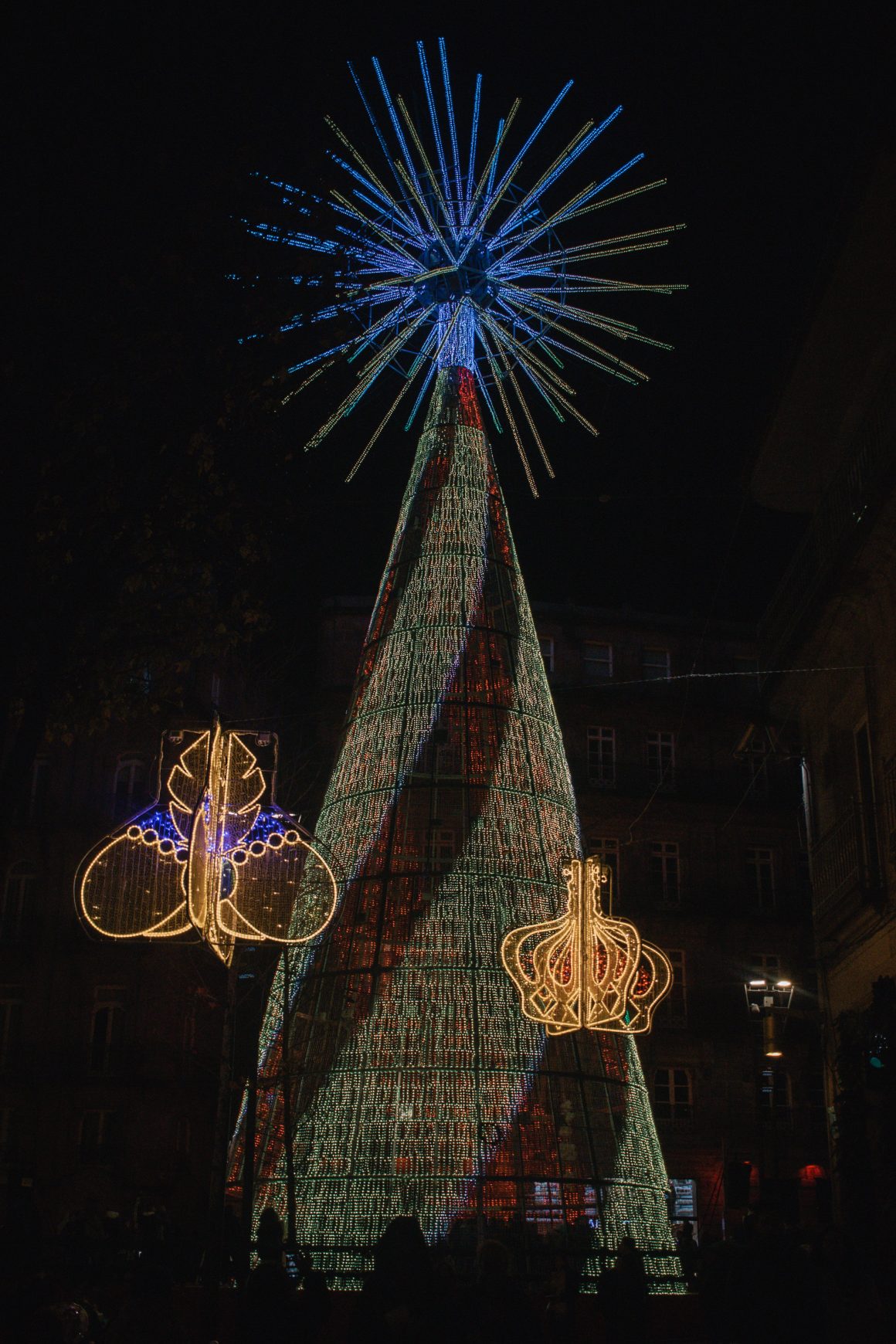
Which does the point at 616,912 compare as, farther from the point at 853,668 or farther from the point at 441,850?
the point at 441,850

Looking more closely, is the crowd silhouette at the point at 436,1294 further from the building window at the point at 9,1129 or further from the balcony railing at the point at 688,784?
the balcony railing at the point at 688,784

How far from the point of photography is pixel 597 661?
39906mm

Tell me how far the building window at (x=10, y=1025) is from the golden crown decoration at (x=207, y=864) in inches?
904

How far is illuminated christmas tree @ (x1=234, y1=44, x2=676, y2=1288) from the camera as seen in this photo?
1198cm

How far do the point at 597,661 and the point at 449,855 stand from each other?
86.7 ft

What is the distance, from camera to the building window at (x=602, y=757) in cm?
3706

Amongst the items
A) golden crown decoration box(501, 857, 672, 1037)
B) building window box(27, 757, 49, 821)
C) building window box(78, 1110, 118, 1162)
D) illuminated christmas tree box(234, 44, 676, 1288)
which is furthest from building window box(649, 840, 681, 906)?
golden crown decoration box(501, 857, 672, 1037)

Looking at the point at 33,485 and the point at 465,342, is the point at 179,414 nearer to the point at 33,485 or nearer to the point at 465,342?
the point at 33,485

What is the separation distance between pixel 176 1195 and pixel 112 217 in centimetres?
2529

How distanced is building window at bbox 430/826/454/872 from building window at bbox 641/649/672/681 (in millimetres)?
26311

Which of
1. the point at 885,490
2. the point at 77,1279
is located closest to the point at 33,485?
the point at 77,1279

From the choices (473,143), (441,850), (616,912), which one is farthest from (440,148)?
(616,912)

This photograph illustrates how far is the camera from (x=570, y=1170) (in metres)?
12.2

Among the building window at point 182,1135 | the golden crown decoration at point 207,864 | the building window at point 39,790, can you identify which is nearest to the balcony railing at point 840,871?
the golden crown decoration at point 207,864
